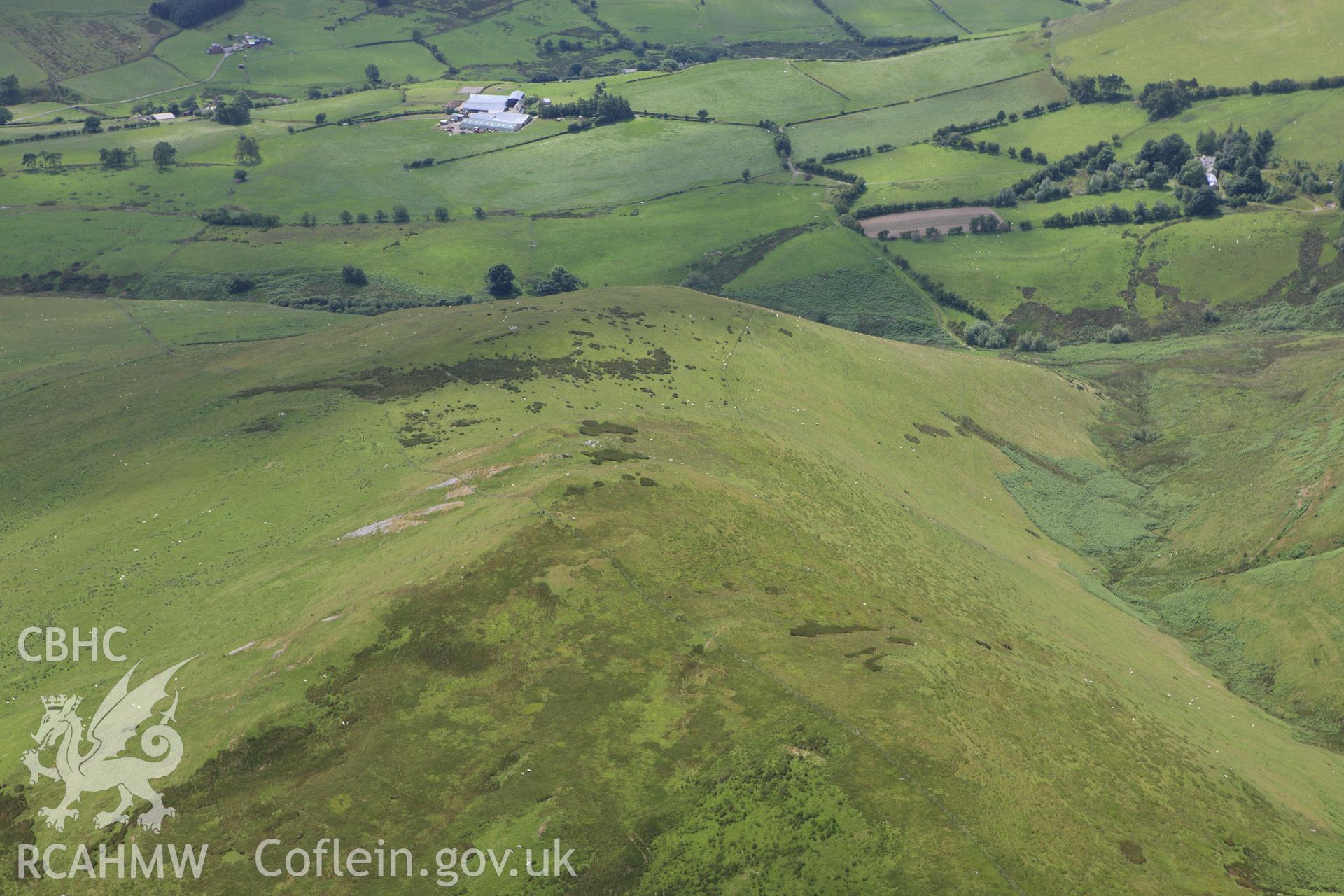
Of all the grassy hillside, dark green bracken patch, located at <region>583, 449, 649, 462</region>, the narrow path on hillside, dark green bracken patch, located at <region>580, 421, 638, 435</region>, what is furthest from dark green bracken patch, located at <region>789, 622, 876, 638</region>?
the narrow path on hillside

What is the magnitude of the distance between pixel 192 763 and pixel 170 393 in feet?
277

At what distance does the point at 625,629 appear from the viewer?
231 feet

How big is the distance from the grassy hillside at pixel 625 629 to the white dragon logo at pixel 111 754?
1429mm

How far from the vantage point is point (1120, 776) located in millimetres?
65125

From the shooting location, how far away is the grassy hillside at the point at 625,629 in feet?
181

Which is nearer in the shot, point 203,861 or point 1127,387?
point 203,861

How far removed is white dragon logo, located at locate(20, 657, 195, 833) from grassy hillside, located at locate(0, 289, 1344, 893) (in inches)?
56.2

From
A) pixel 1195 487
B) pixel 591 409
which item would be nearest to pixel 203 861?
pixel 591 409

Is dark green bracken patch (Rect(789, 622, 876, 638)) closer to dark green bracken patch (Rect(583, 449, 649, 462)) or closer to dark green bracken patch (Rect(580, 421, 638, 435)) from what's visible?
dark green bracken patch (Rect(583, 449, 649, 462))

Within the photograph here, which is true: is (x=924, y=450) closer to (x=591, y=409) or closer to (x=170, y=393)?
(x=591, y=409)

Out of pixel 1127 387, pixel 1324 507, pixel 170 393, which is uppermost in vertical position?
pixel 170 393

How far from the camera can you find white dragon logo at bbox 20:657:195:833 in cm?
5419

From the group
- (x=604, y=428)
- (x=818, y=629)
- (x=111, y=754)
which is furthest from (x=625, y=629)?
(x=604, y=428)

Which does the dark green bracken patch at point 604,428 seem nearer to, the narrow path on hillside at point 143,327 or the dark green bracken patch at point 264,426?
the dark green bracken patch at point 264,426
